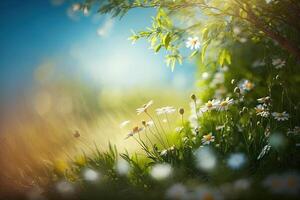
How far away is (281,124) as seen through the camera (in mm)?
2889

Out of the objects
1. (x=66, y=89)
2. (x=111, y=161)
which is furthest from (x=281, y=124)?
(x=66, y=89)

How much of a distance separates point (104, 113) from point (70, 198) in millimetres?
1264

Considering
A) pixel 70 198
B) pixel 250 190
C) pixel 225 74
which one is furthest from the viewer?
pixel 225 74

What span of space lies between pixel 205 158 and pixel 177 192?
37cm

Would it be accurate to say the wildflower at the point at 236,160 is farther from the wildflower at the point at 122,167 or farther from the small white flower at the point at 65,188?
the small white flower at the point at 65,188

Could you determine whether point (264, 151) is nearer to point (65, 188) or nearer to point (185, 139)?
point (185, 139)

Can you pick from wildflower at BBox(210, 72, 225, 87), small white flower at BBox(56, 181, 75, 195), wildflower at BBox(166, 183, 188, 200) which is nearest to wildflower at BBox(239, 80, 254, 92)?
wildflower at BBox(210, 72, 225, 87)

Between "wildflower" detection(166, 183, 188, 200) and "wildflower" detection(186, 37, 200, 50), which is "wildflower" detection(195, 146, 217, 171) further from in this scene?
"wildflower" detection(186, 37, 200, 50)

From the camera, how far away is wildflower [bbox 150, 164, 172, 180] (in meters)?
2.58

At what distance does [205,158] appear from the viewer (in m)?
2.64

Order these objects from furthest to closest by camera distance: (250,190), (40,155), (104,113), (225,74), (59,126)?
(225,74), (104,113), (59,126), (40,155), (250,190)

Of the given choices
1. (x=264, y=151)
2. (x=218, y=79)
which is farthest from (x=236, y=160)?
(x=218, y=79)

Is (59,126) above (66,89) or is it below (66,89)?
below

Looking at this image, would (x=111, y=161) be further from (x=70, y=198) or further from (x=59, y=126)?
(x=59, y=126)
